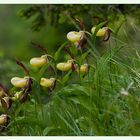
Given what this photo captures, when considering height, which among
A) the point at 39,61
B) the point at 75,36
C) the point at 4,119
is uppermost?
the point at 75,36

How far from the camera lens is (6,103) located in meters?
3.47

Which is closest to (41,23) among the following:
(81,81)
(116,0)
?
(116,0)

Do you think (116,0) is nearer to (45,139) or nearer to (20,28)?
(45,139)

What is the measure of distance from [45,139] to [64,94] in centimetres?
39

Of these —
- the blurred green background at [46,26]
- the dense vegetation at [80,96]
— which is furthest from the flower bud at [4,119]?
the blurred green background at [46,26]

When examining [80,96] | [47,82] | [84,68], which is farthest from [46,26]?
[80,96]

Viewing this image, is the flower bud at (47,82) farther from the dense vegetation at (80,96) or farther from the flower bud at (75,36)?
the flower bud at (75,36)

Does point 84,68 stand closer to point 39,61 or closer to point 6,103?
point 39,61

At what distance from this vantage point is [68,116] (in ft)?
11.3

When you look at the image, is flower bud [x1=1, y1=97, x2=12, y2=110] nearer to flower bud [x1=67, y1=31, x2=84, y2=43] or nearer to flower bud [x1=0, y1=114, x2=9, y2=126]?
flower bud [x1=0, y1=114, x2=9, y2=126]

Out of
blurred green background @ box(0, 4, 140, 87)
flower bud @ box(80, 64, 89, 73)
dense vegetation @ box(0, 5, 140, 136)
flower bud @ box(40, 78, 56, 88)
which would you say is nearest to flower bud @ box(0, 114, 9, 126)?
dense vegetation @ box(0, 5, 140, 136)

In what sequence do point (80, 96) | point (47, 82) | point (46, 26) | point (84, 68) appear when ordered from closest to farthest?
point (80, 96) → point (47, 82) → point (84, 68) → point (46, 26)

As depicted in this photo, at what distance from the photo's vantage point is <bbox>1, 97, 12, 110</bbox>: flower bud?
11.3 feet

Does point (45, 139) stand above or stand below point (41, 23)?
below
